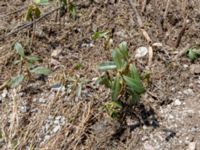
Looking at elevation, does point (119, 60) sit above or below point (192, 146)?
above

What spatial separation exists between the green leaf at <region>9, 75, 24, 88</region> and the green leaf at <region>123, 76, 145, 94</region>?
48 centimetres

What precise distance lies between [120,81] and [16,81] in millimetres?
478

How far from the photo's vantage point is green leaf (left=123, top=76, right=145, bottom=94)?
1.69m

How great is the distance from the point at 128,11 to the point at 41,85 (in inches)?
23.4

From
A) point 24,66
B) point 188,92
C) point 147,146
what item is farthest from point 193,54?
point 24,66

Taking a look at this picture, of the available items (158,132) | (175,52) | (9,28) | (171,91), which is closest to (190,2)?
(175,52)

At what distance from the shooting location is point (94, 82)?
191 centimetres

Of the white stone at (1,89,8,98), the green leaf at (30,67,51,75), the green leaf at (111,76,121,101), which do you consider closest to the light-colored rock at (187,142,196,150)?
the green leaf at (111,76,121,101)

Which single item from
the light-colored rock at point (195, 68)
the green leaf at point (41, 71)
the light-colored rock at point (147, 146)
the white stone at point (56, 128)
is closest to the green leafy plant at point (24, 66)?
the green leaf at point (41, 71)

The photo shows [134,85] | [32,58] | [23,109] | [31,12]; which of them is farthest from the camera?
[31,12]

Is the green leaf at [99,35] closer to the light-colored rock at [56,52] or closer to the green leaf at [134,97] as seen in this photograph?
the light-colored rock at [56,52]

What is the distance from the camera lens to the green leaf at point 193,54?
1.96m

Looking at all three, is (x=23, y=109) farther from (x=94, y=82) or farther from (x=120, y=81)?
(x=120, y=81)

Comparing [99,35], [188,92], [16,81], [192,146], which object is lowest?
[192,146]
